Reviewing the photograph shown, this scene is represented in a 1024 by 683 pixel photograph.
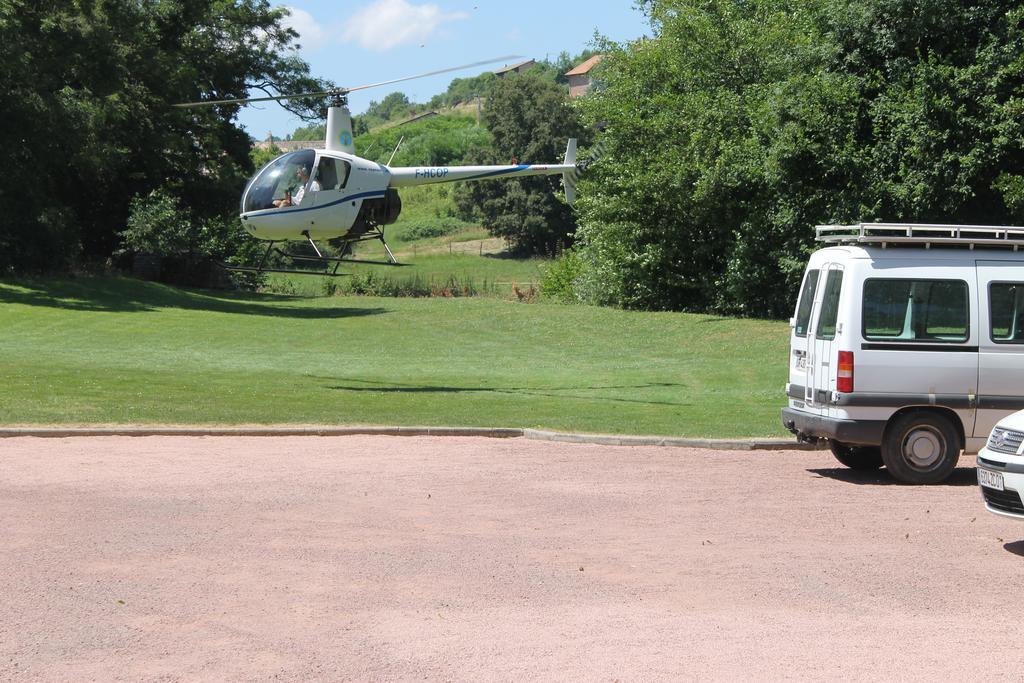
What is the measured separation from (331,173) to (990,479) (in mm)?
18486

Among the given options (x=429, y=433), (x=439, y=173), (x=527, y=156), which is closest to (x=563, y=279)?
(x=439, y=173)

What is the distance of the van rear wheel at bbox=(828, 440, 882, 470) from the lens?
13555 millimetres

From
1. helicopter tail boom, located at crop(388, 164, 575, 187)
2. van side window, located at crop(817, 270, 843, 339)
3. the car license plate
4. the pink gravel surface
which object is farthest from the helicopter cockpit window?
the car license plate

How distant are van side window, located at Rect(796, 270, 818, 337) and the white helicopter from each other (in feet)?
41.7

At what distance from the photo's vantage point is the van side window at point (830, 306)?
40.7 ft

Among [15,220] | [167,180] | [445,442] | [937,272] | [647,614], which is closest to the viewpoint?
[647,614]

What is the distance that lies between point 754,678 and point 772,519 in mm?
4424

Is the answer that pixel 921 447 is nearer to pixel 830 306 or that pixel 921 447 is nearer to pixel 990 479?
pixel 830 306

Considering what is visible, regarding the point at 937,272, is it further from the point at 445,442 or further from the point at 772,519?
the point at 445,442

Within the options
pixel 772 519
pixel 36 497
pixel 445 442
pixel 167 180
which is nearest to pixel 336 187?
pixel 445 442

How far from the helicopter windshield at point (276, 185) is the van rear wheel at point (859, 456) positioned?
14.6 metres

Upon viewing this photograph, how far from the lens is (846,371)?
12195 mm

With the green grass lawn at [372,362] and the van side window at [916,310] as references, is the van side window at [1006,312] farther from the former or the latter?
the green grass lawn at [372,362]

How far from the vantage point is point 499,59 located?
72.2 feet
